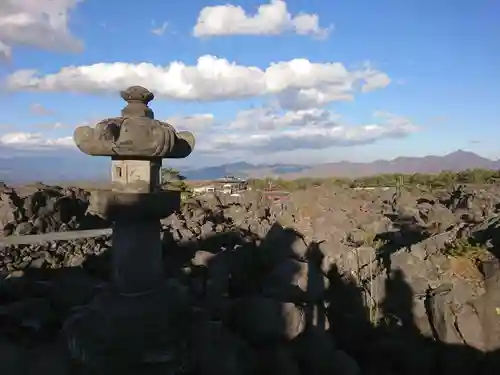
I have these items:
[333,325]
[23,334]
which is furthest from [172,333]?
[333,325]

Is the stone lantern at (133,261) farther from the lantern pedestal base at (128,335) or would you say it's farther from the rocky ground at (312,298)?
the rocky ground at (312,298)

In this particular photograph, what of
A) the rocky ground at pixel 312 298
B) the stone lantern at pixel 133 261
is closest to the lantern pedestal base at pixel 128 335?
the stone lantern at pixel 133 261

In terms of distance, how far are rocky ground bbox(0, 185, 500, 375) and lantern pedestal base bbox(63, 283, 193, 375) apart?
696 mm

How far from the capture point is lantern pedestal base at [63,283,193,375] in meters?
3.43

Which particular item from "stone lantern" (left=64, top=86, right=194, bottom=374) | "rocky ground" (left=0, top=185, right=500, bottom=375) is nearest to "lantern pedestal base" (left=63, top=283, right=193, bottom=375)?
"stone lantern" (left=64, top=86, right=194, bottom=374)

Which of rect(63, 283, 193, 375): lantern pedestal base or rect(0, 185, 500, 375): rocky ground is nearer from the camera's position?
rect(63, 283, 193, 375): lantern pedestal base

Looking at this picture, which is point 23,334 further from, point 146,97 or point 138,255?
point 146,97

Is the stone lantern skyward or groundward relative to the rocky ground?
skyward

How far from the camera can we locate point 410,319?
6.79 metres

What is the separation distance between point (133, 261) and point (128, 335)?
518 millimetres

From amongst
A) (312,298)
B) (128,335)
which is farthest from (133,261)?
(312,298)

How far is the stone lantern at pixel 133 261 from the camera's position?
11.4ft

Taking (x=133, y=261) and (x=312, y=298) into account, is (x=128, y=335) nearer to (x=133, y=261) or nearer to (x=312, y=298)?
(x=133, y=261)

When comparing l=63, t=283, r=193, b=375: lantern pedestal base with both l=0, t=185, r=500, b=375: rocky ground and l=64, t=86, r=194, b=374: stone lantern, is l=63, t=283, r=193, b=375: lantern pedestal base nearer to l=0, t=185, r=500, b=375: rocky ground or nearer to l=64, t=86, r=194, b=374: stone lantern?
l=64, t=86, r=194, b=374: stone lantern
